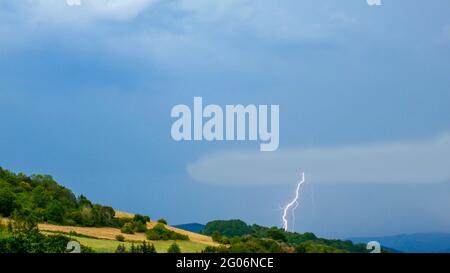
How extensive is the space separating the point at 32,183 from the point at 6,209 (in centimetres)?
53

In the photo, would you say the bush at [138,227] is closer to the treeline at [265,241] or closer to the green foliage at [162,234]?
the green foliage at [162,234]

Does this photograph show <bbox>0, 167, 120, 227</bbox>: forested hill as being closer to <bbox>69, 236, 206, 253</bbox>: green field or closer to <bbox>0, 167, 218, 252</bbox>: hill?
<bbox>0, 167, 218, 252</bbox>: hill

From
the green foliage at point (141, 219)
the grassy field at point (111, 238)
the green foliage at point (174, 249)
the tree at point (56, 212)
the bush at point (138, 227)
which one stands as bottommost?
the green foliage at point (174, 249)

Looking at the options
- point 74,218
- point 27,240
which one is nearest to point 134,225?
point 74,218

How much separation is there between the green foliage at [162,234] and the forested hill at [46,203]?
524 millimetres

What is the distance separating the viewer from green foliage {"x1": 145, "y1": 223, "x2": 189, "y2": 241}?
35.6ft

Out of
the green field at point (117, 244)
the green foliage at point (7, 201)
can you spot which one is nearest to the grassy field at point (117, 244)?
the green field at point (117, 244)

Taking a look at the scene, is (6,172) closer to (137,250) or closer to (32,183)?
(32,183)

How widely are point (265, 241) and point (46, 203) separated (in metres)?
2.86

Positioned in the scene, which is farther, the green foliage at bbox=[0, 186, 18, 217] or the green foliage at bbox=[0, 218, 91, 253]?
the green foliage at bbox=[0, 186, 18, 217]

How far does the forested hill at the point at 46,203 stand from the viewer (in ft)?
36.4

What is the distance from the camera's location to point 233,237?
10867mm

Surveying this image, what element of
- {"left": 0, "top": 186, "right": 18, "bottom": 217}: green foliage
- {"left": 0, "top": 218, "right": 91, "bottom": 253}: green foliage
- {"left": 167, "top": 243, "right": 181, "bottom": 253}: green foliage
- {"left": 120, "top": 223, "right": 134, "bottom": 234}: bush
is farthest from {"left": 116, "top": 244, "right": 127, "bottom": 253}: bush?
{"left": 0, "top": 186, "right": 18, "bottom": 217}: green foliage

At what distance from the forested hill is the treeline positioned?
1381mm
